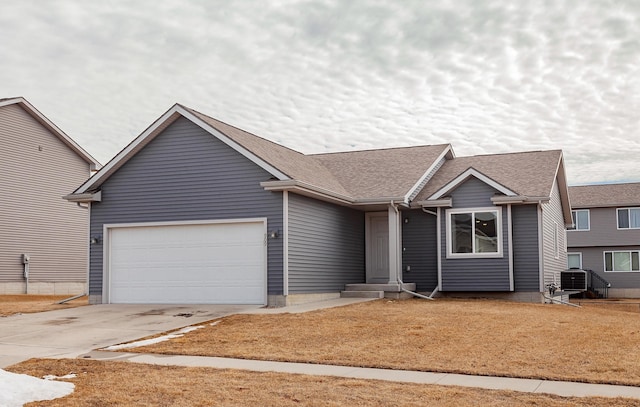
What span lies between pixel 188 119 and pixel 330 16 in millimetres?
5179

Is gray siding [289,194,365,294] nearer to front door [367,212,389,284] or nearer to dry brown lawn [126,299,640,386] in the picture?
front door [367,212,389,284]

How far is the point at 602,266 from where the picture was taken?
45.3 meters

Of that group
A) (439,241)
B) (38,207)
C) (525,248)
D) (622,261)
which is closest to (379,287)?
(439,241)

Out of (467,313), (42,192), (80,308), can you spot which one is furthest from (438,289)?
(42,192)

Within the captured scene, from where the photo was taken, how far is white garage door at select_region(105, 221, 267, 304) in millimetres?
20078

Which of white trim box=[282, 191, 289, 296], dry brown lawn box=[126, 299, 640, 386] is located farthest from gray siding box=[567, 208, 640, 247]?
white trim box=[282, 191, 289, 296]

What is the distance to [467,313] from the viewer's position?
17.4 metres

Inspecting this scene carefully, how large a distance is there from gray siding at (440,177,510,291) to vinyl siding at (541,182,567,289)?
4.92 feet

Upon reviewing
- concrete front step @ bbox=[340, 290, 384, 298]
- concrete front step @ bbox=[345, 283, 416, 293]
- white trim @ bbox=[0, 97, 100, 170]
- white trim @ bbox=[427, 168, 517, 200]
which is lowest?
concrete front step @ bbox=[340, 290, 384, 298]

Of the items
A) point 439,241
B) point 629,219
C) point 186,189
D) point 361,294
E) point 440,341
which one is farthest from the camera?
point 629,219

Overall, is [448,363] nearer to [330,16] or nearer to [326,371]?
[326,371]

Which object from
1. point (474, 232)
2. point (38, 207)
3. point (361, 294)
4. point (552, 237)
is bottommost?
point (361, 294)

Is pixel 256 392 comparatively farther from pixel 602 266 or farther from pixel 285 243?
pixel 602 266

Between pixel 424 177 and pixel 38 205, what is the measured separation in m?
16.9
